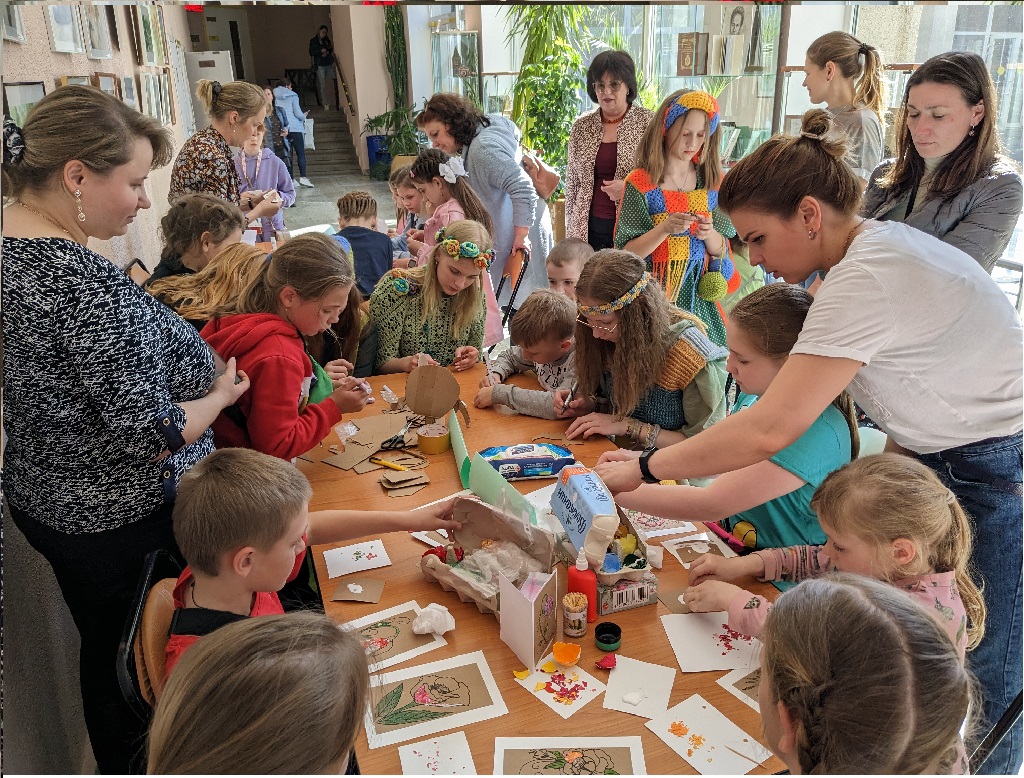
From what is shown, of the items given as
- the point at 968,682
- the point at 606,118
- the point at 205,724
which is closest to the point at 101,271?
the point at 205,724

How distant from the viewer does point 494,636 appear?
1.58 meters

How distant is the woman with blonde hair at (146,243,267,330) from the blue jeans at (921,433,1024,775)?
2.07 metres

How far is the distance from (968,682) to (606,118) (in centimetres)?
378

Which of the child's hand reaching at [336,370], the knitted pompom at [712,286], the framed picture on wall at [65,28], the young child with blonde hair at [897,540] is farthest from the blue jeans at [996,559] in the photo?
the framed picture on wall at [65,28]

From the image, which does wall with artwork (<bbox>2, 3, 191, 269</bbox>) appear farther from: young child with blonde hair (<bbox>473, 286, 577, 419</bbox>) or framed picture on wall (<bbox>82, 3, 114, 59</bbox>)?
young child with blonde hair (<bbox>473, 286, 577, 419</bbox>)

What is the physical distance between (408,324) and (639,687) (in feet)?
6.86

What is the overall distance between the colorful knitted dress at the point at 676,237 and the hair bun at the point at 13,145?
8.50ft

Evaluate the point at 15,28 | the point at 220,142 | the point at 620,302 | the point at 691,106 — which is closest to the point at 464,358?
the point at 620,302

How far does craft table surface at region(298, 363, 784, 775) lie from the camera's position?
1305 mm

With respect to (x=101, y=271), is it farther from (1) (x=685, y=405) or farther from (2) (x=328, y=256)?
(1) (x=685, y=405)

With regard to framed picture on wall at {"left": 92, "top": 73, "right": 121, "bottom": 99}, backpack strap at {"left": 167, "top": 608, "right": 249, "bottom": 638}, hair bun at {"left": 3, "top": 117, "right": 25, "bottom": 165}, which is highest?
framed picture on wall at {"left": 92, "top": 73, "right": 121, "bottom": 99}

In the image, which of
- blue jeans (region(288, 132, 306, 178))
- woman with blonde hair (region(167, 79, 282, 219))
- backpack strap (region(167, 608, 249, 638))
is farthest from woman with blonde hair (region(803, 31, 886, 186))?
blue jeans (region(288, 132, 306, 178))

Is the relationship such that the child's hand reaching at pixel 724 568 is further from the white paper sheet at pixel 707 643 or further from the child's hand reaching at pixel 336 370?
the child's hand reaching at pixel 336 370

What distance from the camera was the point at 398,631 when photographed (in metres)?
1.59
